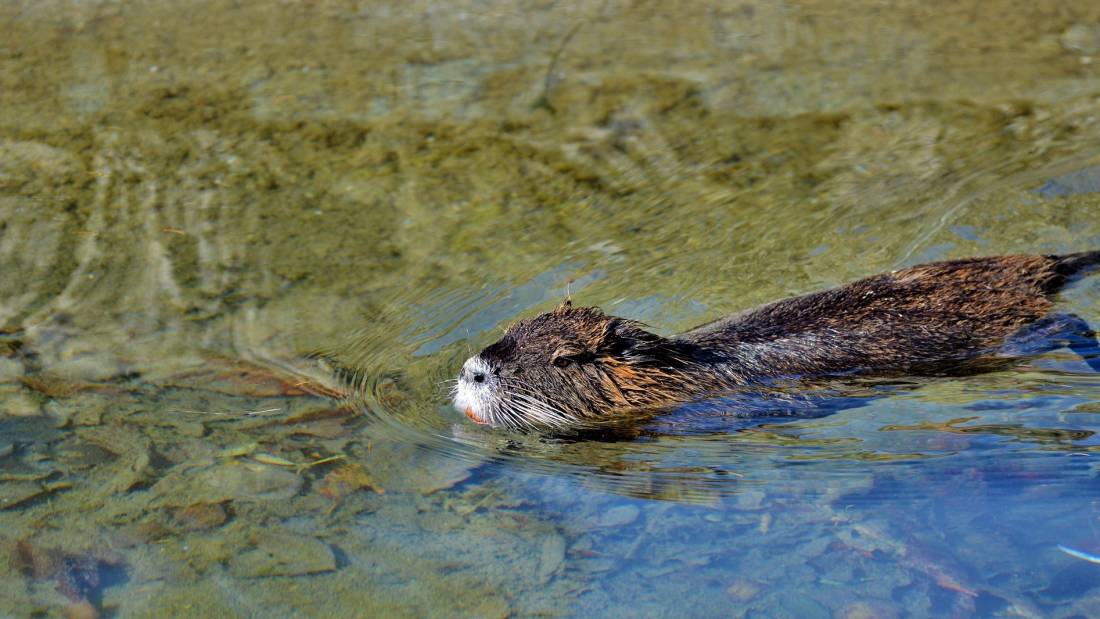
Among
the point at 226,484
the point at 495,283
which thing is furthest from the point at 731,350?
the point at 226,484

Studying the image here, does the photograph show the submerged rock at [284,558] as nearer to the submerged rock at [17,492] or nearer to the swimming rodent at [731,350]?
the submerged rock at [17,492]

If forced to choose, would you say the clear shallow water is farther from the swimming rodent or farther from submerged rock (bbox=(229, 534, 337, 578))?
the swimming rodent

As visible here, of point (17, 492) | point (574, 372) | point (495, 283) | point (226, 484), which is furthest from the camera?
point (495, 283)

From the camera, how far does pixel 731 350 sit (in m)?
4.76

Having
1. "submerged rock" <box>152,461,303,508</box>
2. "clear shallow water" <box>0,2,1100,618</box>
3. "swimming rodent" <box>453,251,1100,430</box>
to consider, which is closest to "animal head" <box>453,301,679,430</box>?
"swimming rodent" <box>453,251,1100,430</box>

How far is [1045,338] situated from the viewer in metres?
4.84

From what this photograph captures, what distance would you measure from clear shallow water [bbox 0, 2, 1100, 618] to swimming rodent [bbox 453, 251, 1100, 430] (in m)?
0.14

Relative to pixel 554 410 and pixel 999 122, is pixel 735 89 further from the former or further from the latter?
pixel 554 410

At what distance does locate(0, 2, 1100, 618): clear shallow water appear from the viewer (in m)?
3.47

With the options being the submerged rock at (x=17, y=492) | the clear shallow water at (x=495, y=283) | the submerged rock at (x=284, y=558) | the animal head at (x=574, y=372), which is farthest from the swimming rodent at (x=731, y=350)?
the submerged rock at (x=17, y=492)

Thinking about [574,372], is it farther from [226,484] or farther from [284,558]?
[284,558]

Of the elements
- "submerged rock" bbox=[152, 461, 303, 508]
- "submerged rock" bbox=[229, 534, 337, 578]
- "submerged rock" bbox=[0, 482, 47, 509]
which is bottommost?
"submerged rock" bbox=[229, 534, 337, 578]

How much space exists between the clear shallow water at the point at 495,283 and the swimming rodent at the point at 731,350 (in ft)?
0.45

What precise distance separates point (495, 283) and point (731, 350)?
1230mm
